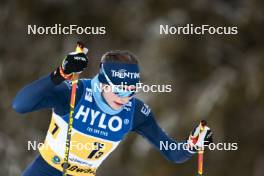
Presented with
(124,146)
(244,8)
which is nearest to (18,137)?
(124,146)

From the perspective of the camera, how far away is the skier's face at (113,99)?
5.23m

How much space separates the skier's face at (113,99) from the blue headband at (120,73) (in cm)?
5

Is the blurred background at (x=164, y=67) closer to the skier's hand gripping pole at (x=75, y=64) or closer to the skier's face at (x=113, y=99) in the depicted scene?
the skier's face at (x=113, y=99)

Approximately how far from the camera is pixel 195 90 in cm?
1097

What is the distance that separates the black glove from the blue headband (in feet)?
1.09

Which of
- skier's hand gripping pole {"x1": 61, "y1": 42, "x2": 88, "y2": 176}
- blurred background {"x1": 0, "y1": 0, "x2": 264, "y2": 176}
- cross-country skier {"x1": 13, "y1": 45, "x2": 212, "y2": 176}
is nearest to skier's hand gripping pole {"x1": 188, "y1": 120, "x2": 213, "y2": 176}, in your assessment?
cross-country skier {"x1": 13, "y1": 45, "x2": 212, "y2": 176}

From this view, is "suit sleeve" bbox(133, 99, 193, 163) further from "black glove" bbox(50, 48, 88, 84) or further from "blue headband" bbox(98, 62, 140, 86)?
"black glove" bbox(50, 48, 88, 84)

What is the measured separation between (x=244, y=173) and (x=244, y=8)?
6.10 ft

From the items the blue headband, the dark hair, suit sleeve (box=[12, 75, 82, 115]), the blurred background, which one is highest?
the blurred background

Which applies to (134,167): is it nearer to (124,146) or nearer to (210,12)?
(124,146)

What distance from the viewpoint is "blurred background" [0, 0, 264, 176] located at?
34.5 ft

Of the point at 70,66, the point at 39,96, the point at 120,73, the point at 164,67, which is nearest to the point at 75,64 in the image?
the point at 70,66

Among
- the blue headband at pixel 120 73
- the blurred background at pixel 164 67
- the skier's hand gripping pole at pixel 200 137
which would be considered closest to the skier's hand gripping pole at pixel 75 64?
the blue headband at pixel 120 73

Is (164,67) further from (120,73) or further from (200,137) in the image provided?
(120,73)
